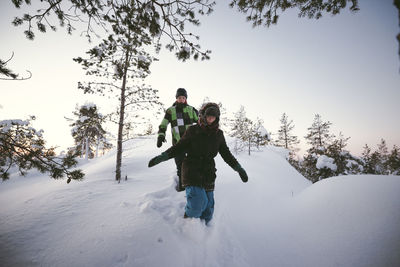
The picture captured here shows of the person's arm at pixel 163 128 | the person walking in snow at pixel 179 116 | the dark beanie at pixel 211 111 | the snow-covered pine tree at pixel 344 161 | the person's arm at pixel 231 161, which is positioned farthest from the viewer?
the snow-covered pine tree at pixel 344 161

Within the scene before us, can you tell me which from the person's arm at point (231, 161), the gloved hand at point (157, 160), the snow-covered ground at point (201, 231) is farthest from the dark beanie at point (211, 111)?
the snow-covered ground at point (201, 231)

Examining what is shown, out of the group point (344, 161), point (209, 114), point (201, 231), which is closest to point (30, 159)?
point (209, 114)

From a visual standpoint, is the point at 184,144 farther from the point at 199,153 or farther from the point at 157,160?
the point at 157,160

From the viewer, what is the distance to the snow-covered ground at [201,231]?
6.40 ft

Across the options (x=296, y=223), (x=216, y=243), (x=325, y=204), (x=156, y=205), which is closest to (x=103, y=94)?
(x=156, y=205)

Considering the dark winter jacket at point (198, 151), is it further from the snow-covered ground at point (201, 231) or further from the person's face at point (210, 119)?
the snow-covered ground at point (201, 231)

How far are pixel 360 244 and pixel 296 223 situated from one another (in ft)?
3.79

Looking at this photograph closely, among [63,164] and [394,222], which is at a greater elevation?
[63,164]

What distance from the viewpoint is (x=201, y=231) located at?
2.69 m

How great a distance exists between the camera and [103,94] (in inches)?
222

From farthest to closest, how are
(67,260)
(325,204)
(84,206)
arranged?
1. (325,204)
2. (84,206)
3. (67,260)

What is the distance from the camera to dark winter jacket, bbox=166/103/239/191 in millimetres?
2543

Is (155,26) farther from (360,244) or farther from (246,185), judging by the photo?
(246,185)

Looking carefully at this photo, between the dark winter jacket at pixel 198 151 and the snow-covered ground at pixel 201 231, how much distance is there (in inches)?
36.5
